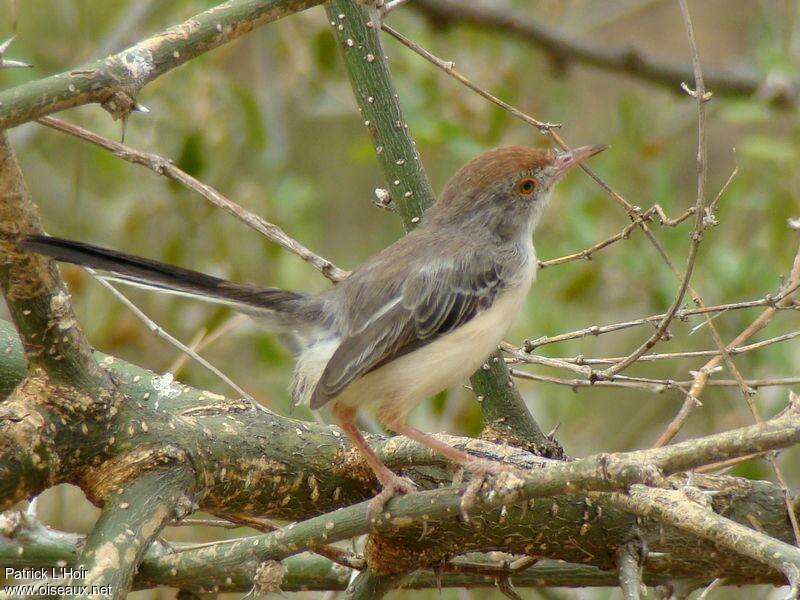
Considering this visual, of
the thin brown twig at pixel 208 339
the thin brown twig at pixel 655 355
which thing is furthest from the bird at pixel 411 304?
the thin brown twig at pixel 208 339

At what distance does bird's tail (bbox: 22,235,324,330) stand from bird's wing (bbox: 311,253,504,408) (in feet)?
0.88

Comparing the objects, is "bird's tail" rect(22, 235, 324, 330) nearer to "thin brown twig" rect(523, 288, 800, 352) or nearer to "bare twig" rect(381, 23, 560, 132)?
"thin brown twig" rect(523, 288, 800, 352)

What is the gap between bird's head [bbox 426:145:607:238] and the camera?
4000 millimetres

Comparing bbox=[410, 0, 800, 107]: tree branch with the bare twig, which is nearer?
the bare twig

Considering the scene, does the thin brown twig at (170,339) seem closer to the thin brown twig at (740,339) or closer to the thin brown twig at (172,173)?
the thin brown twig at (172,173)

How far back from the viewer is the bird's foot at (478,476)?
266 cm

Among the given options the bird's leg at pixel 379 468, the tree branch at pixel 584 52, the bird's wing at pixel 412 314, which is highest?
the tree branch at pixel 584 52

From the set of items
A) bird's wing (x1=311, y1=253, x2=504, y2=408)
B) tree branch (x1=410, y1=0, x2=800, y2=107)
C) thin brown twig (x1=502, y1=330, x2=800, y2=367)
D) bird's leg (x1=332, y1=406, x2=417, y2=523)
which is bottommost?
bird's leg (x1=332, y1=406, x2=417, y2=523)

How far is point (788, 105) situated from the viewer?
6160mm

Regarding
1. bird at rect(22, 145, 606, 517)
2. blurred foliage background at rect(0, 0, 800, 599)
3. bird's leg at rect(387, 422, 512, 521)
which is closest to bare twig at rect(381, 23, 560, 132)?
bird at rect(22, 145, 606, 517)

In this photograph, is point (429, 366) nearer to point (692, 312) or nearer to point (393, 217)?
point (692, 312)

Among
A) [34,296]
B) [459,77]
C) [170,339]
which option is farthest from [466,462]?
[34,296]

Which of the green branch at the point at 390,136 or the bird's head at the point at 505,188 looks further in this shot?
the bird's head at the point at 505,188

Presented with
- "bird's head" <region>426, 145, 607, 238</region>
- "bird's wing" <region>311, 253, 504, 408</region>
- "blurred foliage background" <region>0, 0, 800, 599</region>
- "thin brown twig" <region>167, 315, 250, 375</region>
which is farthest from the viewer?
"blurred foliage background" <region>0, 0, 800, 599</region>
